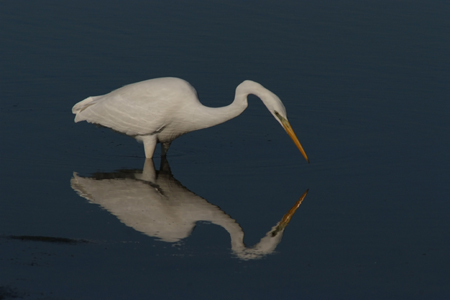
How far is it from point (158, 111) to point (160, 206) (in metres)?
2.05

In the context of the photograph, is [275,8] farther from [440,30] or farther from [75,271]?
[75,271]

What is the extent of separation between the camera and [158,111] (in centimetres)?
1088

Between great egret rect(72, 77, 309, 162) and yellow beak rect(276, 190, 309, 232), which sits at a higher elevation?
great egret rect(72, 77, 309, 162)

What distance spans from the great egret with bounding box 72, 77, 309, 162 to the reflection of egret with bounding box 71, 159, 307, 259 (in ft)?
2.07

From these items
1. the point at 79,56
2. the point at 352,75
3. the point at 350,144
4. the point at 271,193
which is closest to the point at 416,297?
the point at 271,193

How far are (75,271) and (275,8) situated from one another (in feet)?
40.9

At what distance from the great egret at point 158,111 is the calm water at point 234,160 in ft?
1.38

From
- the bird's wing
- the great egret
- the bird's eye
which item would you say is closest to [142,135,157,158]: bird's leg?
the great egret

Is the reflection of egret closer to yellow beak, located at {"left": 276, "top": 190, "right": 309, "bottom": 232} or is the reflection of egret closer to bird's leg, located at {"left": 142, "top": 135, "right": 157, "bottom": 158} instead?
yellow beak, located at {"left": 276, "top": 190, "right": 309, "bottom": 232}

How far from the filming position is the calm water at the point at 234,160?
750 cm

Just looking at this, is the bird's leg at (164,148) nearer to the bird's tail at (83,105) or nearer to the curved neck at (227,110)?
the curved neck at (227,110)

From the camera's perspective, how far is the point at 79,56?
1541cm

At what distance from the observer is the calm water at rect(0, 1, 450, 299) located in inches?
Result: 295

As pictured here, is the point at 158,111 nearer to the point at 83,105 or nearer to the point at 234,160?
the point at 234,160
